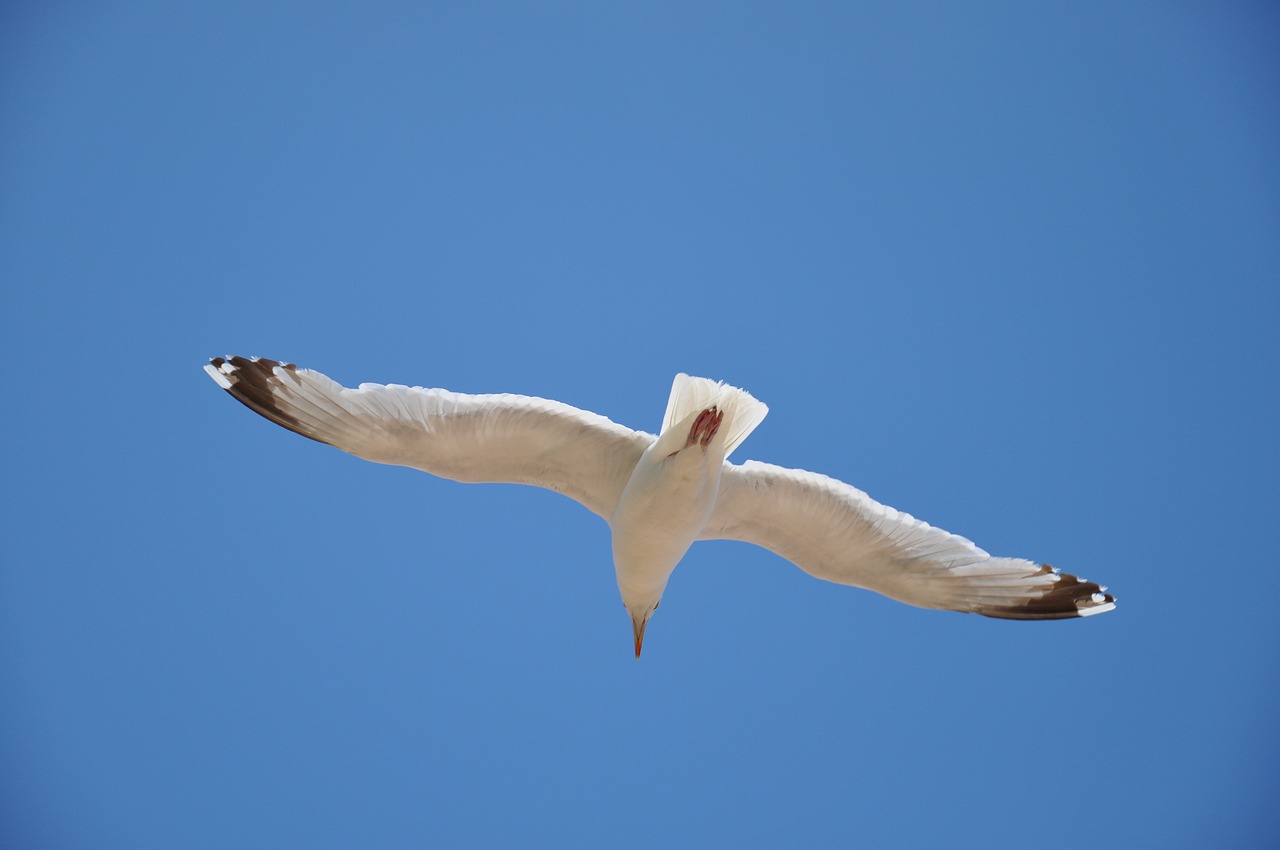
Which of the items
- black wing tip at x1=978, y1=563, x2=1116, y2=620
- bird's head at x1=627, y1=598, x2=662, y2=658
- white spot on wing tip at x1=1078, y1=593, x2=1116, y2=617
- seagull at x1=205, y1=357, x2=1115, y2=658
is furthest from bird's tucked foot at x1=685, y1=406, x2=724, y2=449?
white spot on wing tip at x1=1078, y1=593, x2=1116, y2=617

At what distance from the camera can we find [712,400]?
5.34 m

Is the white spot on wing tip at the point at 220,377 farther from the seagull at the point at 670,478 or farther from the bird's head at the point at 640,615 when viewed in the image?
the bird's head at the point at 640,615

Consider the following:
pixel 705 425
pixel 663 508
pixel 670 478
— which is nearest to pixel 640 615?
pixel 663 508

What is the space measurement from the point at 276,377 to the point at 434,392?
2.73 ft

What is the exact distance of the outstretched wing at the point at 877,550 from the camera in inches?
225

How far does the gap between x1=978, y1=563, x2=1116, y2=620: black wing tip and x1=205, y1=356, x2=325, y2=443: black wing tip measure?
3.73 meters

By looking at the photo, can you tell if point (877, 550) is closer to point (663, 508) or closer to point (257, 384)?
point (663, 508)

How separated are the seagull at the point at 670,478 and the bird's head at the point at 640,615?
0.21 meters

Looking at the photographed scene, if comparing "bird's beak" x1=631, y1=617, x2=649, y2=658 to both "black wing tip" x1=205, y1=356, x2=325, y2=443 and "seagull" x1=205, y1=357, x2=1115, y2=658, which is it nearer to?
"seagull" x1=205, y1=357, x2=1115, y2=658

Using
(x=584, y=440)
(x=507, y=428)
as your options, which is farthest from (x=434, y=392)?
(x=584, y=440)

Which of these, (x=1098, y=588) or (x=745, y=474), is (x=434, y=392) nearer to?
→ (x=745, y=474)

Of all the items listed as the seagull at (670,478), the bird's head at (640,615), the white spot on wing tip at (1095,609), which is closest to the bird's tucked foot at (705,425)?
the seagull at (670,478)

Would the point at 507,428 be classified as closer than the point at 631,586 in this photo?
Yes

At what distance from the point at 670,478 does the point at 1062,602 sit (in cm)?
222
